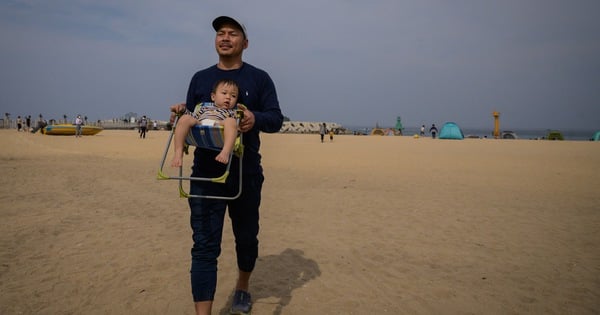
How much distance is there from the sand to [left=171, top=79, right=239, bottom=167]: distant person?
152cm

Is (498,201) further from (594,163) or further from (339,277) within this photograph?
(594,163)

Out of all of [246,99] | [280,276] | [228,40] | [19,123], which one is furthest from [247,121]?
[19,123]

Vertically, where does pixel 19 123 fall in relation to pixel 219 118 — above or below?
below

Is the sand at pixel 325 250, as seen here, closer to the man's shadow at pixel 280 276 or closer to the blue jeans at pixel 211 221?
the man's shadow at pixel 280 276

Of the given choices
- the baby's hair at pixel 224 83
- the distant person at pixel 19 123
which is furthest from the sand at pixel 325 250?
the distant person at pixel 19 123

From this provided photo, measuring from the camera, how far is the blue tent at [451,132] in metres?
36.2

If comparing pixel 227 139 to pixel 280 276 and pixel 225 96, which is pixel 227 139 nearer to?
pixel 225 96

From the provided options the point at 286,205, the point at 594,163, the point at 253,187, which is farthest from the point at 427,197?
the point at 594,163

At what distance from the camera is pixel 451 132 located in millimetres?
36750

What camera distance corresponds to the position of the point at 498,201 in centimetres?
766

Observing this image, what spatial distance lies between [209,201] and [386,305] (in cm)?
177

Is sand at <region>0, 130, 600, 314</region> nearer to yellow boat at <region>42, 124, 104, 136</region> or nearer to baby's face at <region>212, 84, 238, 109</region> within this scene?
baby's face at <region>212, 84, 238, 109</region>

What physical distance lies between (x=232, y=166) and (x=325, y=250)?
2405mm

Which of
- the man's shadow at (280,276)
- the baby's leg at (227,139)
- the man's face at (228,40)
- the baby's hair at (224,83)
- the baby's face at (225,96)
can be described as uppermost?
the man's face at (228,40)
